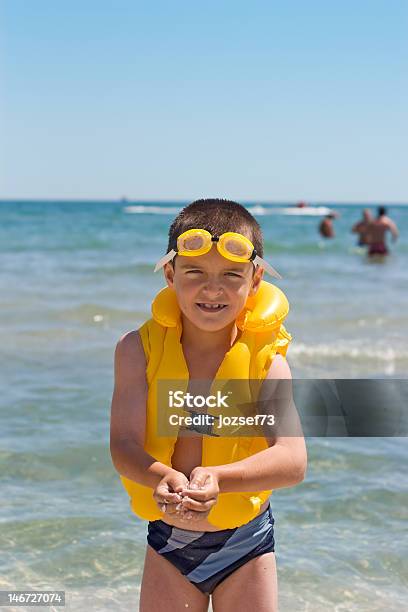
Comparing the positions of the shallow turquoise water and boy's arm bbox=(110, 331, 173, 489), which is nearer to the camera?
boy's arm bbox=(110, 331, 173, 489)

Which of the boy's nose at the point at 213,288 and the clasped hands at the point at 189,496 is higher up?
the boy's nose at the point at 213,288

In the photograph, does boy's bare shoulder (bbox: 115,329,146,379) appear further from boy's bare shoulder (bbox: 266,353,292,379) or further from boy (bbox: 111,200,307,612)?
boy's bare shoulder (bbox: 266,353,292,379)

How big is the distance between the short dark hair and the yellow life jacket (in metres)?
0.20

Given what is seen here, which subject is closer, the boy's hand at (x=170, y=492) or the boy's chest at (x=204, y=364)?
the boy's hand at (x=170, y=492)

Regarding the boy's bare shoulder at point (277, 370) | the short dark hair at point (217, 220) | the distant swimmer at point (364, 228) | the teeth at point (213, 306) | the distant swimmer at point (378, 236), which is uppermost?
the distant swimmer at point (364, 228)

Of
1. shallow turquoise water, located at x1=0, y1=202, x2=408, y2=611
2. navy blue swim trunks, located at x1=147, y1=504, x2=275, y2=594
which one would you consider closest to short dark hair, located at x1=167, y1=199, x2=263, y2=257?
navy blue swim trunks, located at x1=147, y1=504, x2=275, y2=594

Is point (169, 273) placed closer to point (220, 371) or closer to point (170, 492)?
point (220, 371)

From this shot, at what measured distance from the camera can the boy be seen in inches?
93.4

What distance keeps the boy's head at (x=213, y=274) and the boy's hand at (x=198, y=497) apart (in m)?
0.51

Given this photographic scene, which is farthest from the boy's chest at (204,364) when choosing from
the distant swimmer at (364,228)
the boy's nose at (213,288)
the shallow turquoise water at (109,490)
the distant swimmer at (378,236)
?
the distant swimmer at (364,228)

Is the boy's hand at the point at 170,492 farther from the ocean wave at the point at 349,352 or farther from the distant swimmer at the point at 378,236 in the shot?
the distant swimmer at the point at 378,236

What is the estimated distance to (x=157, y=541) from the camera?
2.54m

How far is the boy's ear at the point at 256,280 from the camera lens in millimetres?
2490

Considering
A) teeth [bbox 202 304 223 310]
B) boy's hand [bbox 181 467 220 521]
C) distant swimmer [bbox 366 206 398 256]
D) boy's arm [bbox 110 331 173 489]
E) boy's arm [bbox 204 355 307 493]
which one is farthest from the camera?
distant swimmer [bbox 366 206 398 256]
